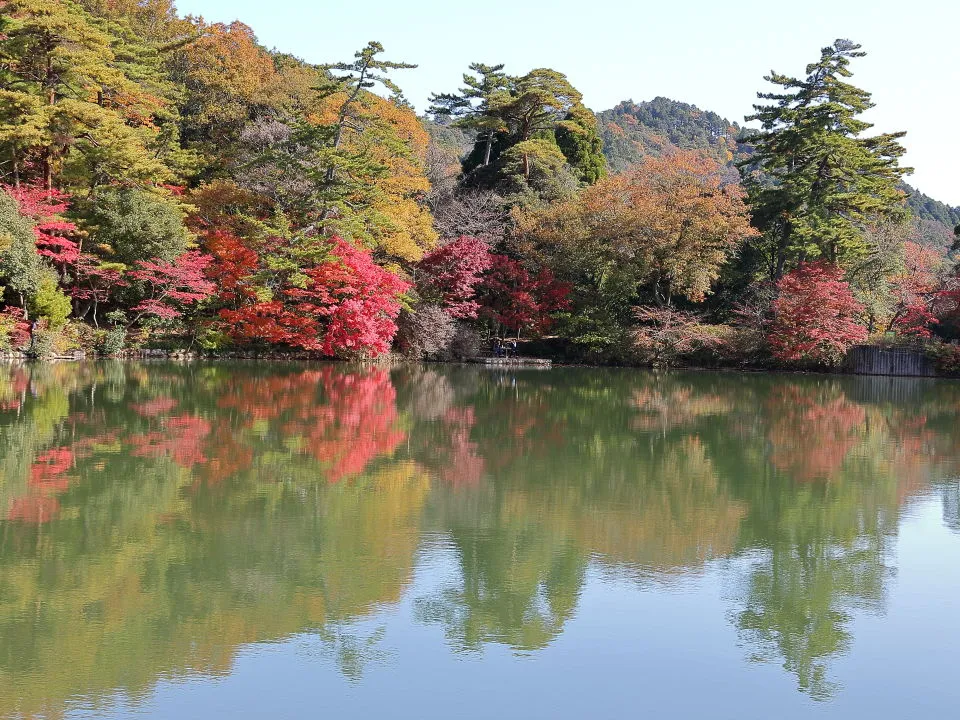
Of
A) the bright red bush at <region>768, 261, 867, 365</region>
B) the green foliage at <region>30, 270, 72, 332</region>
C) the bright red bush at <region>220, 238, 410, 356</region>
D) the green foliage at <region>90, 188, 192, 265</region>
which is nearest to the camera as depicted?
the green foliage at <region>30, 270, 72, 332</region>

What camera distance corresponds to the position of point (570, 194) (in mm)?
31078

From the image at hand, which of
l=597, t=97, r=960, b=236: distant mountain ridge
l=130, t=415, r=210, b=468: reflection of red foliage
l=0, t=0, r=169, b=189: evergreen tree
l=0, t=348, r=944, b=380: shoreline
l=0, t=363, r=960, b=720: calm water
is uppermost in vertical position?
l=597, t=97, r=960, b=236: distant mountain ridge

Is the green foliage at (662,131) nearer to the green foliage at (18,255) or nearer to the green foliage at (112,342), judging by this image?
the green foliage at (112,342)

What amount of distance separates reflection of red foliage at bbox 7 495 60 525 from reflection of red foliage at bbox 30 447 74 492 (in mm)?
338

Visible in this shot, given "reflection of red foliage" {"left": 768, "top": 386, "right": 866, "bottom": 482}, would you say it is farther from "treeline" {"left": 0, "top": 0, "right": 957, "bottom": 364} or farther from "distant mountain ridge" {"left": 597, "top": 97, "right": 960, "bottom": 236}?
"distant mountain ridge" {"left": 597, "top": 97, "right": 960, "bottom": 236}

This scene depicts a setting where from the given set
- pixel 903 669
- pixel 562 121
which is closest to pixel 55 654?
pixel 903 669

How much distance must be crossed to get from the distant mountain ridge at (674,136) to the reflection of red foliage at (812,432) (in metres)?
39.0

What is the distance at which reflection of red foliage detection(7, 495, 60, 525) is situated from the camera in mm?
6770

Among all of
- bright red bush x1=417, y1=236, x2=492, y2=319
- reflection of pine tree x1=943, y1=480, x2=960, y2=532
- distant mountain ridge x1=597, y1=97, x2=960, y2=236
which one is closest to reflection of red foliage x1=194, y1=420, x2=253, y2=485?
reflection of pine tree x1=943, y1=480, x2=960, y2=532

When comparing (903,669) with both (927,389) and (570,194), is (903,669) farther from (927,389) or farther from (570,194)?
(570,194)

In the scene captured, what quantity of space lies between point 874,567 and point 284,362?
19653 millimetres

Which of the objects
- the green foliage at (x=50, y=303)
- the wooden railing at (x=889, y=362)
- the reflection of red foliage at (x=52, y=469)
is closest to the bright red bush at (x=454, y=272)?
the green foliage at (x=50, y=303)

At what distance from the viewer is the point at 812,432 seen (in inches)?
529

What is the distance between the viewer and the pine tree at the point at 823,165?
27391mm
